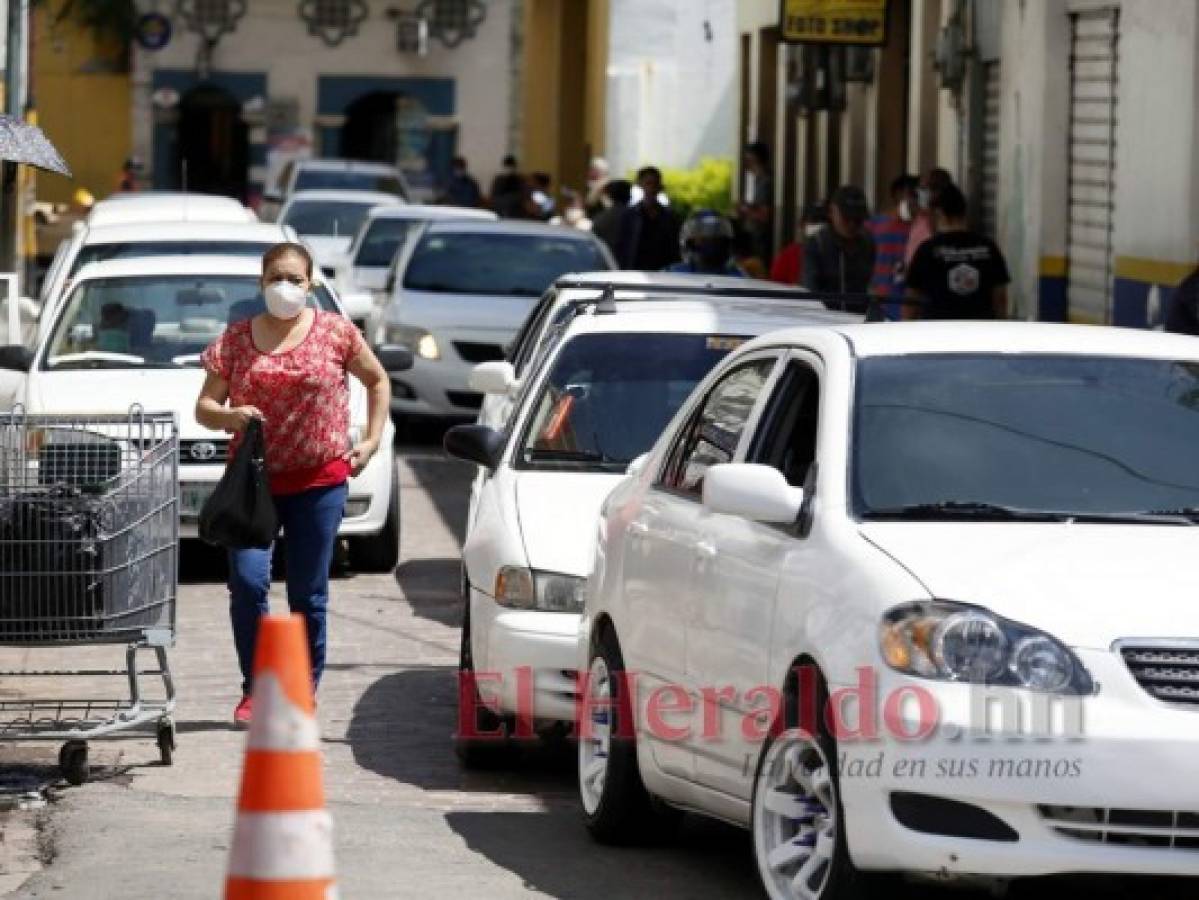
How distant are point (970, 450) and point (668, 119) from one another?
3855 cm

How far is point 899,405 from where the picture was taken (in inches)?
299

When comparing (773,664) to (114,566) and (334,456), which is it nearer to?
(114,566)

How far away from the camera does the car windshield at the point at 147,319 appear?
15.1 meters

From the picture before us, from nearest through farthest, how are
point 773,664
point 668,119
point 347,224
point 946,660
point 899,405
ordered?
point 946,660
point 773,664
point 899,405
point 347,224
point 668,119

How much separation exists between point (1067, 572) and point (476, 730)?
3.74 meters

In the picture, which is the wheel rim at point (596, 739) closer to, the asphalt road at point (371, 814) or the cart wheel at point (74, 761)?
the asphalt road at point (371, 814)

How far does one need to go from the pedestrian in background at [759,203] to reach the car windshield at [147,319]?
9.60 metres

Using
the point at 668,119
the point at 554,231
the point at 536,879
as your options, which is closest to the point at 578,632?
the point at 536,879

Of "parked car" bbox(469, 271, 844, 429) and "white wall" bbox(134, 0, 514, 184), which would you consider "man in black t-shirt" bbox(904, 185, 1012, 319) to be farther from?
"white wall" bbox(134, 0, 514, 184)

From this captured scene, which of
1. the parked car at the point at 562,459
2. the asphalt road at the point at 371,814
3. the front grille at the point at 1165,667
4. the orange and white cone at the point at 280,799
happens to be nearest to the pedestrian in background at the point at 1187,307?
the parked car at the point at 562,459

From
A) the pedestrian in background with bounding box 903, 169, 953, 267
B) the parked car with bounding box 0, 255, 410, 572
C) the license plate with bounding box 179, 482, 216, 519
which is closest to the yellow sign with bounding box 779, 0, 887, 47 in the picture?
the pedestrian in background with bounding box 903, 169, 953, 267

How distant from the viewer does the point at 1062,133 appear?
69.7ft

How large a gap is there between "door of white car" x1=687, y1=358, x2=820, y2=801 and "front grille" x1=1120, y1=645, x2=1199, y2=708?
910 mm

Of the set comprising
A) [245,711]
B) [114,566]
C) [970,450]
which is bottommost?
[245,711]
